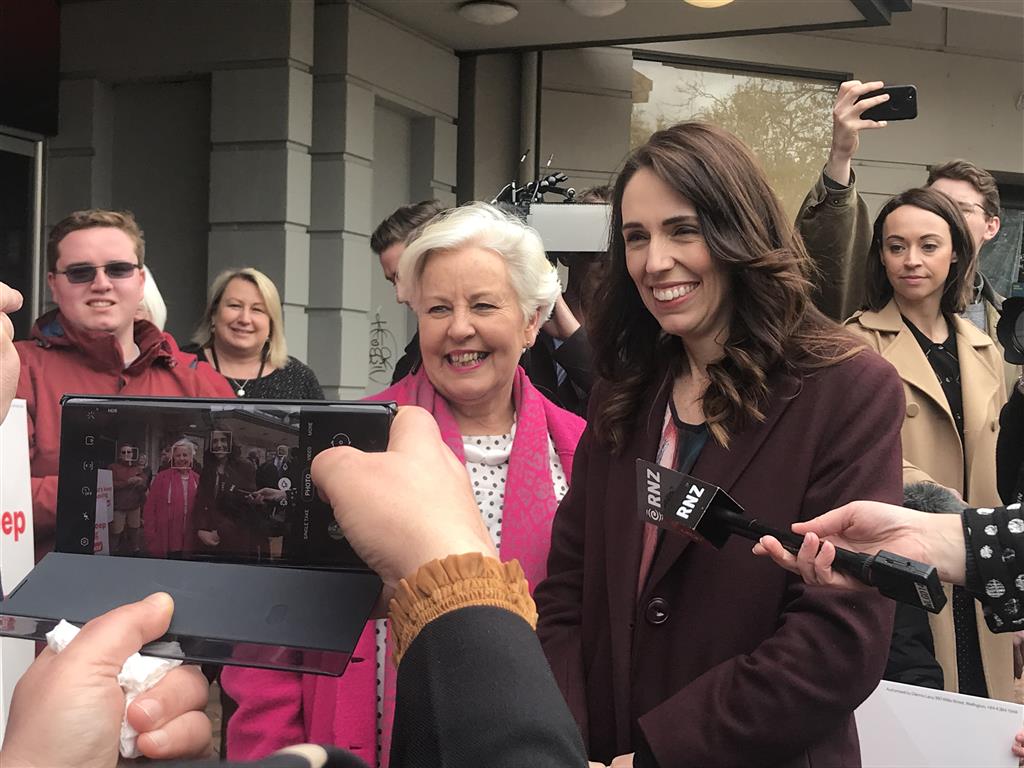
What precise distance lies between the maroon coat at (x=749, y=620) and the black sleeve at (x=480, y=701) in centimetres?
99

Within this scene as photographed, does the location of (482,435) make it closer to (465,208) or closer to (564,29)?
(465,208)

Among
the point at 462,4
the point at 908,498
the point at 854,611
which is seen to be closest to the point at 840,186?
the point at 908,498

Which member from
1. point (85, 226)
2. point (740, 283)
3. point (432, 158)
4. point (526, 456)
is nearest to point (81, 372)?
point (85, 226)

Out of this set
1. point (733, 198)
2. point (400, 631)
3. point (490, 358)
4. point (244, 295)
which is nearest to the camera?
point (400, 631)

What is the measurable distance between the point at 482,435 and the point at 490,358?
176 mm

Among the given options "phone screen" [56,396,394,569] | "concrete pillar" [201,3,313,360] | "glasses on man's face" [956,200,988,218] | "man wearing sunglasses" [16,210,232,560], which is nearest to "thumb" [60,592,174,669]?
"phone screen" [56,396,394,569]

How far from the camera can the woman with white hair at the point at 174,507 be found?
3.38ft

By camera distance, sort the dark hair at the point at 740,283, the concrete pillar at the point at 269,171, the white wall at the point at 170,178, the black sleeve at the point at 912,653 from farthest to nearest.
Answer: the white wall at the point at 170,178 → the concrete pillar at the point at 269,171 → the black sleeve at the point at 912,653 → the dark hair at the point at 740,283

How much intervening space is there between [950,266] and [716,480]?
6.15 ft

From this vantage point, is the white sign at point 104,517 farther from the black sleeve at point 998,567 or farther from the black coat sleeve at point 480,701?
the black sleeve at point 998,567

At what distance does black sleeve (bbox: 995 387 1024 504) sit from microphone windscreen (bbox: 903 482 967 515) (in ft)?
0.64

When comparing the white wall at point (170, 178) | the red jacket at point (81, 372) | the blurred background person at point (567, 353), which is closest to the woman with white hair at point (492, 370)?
the blurred background person at point (567, 353)

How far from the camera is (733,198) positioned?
198cm

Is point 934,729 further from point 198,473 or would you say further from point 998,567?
point 198,473
